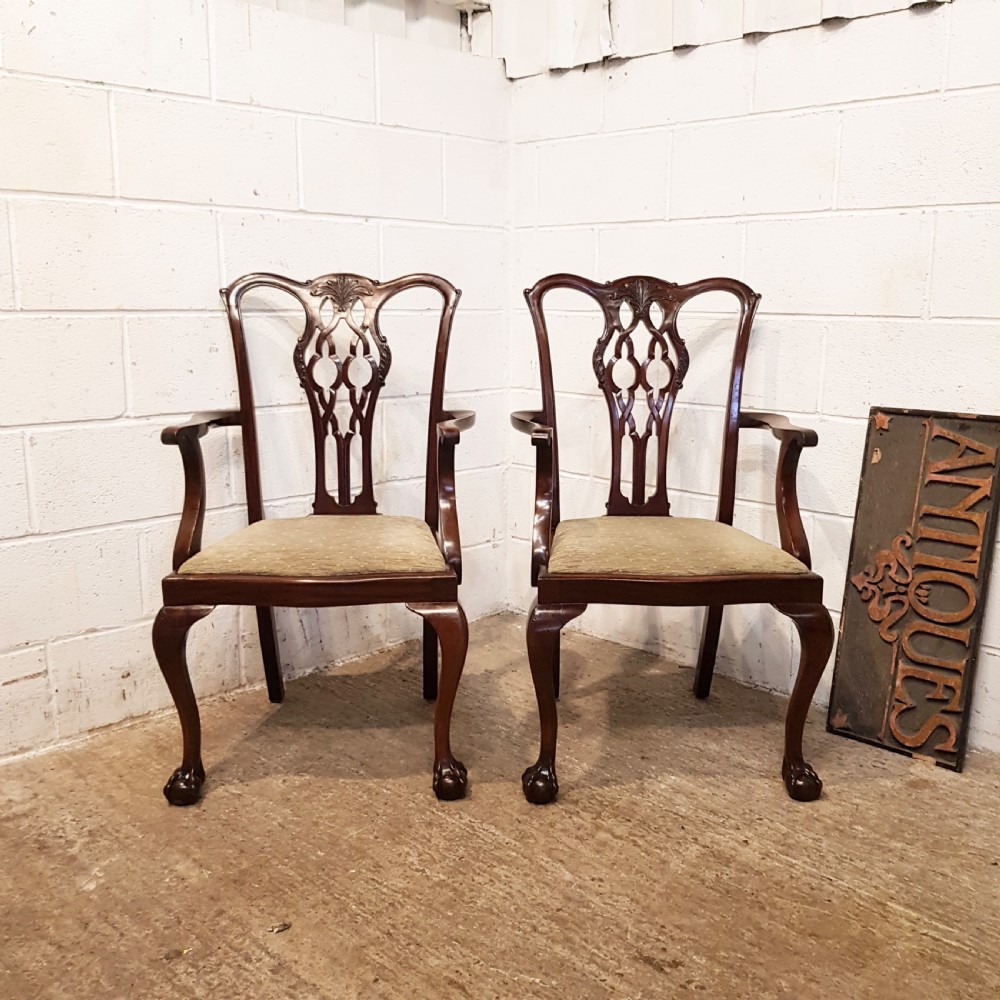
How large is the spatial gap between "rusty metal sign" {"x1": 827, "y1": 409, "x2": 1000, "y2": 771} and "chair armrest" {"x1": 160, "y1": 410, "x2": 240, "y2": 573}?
146 cm

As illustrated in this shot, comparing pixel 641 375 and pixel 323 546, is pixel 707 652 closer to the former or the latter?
pixel 641 375

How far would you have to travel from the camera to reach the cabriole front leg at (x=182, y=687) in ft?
6.24

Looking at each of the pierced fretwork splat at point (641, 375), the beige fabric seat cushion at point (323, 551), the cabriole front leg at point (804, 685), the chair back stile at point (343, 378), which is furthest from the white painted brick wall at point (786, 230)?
the beige fabric seat cushion at point (323, 551)

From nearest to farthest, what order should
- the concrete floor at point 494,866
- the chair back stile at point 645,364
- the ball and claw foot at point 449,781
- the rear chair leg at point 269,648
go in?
1. the concrete floor at point 494,866
2. the ball and claw foot at point 449,781
3. the chair back stile at point 645,364
4. the rear chair leg at point 269,648

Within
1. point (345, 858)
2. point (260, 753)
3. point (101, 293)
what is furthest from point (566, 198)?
point (345, 858)

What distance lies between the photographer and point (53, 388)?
2.14 m

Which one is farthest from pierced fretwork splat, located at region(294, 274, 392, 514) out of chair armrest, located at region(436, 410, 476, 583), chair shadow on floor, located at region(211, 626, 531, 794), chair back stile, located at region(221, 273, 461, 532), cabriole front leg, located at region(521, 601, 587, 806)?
cabriole front leg, located at region(521, 601, 587, 806)

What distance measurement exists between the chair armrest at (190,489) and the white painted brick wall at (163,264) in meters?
0.32

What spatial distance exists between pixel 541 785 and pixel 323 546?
638 mm

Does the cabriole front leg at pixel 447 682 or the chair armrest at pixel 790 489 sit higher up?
the chair armrest at pixel 790 489

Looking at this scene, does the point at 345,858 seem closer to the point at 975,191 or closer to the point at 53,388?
the point at 53,388

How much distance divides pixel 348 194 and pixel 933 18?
1.39m

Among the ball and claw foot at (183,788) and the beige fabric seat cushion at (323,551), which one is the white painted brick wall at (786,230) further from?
the ball and claw foot at (183,788)

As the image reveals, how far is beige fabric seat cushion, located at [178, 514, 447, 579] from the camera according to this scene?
1.88 m
